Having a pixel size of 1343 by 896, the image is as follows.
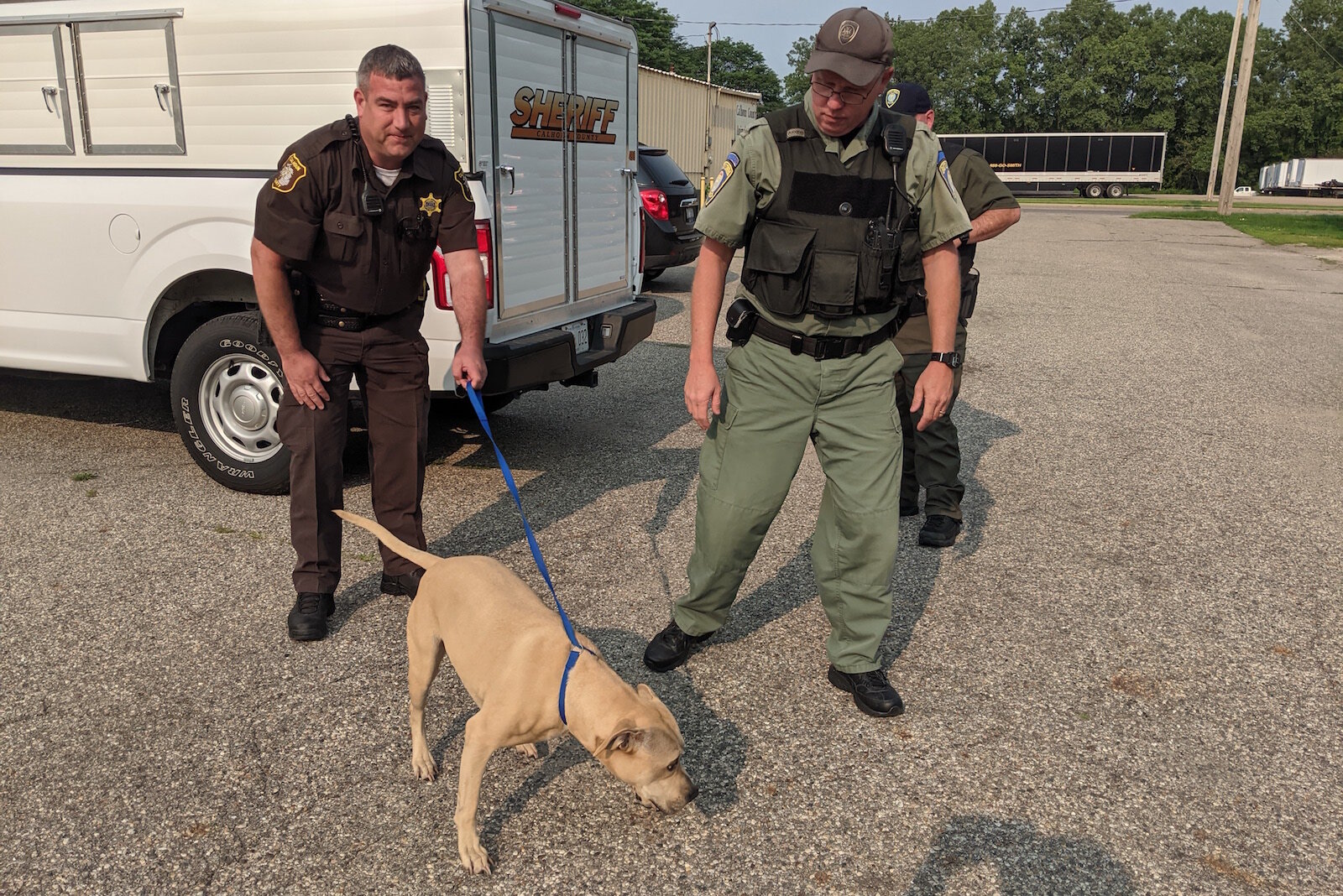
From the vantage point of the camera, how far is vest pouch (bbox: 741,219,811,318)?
2936 millimetres

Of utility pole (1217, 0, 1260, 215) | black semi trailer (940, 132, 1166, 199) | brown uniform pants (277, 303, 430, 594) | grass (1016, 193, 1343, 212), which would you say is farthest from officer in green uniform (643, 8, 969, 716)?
black semi trailer (940, 132, 1166, 199)

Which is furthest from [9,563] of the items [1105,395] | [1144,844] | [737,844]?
[1105,395]

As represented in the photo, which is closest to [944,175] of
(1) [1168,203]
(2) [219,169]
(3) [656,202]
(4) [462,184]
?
(4) [462,184]

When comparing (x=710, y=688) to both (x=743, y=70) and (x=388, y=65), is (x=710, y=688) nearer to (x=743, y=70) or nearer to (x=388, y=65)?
(x=388, y=65)

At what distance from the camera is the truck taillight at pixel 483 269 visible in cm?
435

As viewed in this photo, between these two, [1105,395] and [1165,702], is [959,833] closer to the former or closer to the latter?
[1165,702]

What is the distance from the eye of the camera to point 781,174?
295cm

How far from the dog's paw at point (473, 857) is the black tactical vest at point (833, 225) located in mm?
1747

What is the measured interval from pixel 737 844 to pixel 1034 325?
9.33m

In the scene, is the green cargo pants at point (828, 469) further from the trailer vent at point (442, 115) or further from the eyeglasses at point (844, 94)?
the trailer vent at point (442, 115)

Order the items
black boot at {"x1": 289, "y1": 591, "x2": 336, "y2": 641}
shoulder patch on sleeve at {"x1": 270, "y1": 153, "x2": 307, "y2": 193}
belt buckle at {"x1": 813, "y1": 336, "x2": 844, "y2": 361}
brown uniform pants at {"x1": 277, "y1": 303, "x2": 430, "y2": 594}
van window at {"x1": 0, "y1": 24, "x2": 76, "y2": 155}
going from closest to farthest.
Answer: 1. belt buckle at {"x1": 813, "y1": 336, "x2": 844, "y2": 361}
2. shoulder patch on sleeve at {"x1": 270, "y1": 153, "x2": 307, "y2": 193}
3. black boot at {"x1": 289, "y1": 591, "x2": 336, "y2": 641}
4. brown uniform pants at {"x1": 277, "y1": 303, "x2": 430, "y2": 594}
5. van window at {"x1": 0, "y1": 24, "x2": 76, "y2": 155}

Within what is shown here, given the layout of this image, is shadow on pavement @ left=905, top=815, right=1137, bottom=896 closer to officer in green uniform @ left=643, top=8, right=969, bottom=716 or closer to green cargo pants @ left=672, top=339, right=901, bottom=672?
officer in green uniform @ left=643, top=8, right=969, bottom=716

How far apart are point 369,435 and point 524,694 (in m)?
1.78

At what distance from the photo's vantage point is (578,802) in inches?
105
